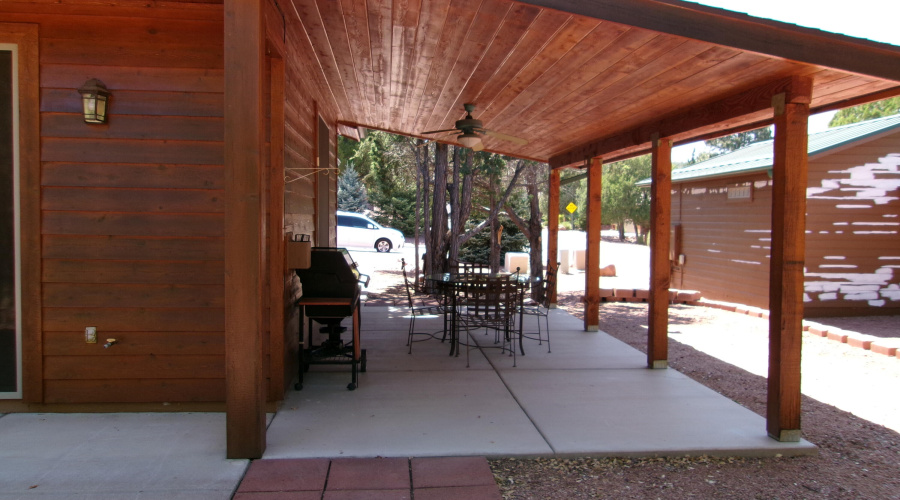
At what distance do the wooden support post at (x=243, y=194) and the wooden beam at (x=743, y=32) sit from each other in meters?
1.34

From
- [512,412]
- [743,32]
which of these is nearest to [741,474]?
[512,412]

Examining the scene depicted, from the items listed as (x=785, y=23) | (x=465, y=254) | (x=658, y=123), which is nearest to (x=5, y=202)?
(x=785, y=23)

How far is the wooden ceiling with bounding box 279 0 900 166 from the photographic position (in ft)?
9.36

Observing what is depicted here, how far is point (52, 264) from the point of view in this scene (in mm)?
3535

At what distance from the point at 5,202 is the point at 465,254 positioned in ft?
42.6

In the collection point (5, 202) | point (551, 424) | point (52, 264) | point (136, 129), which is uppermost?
point (136, 129)

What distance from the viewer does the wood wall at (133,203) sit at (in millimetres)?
3496

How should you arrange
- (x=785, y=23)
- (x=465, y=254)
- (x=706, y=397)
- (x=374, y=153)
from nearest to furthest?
(x=785, y=23)
(x=706, y=397)
(x=374, y=153)
(x=465, y=254)

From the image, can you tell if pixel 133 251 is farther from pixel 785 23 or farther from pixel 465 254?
pixel 465 254

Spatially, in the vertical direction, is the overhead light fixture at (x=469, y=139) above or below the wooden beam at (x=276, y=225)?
above

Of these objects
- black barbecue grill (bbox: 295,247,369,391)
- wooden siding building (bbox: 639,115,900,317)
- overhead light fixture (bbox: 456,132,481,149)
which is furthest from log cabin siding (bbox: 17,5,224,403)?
wooden siding building (bbox: 639,115,900,317)

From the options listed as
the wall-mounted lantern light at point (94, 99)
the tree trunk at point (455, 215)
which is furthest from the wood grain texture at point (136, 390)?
the tree trunk at point (455, 215)

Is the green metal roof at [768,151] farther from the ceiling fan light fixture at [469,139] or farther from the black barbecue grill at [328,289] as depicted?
the black barbecue grill at [328,289]

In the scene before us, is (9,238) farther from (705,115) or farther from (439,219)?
(439,219)
